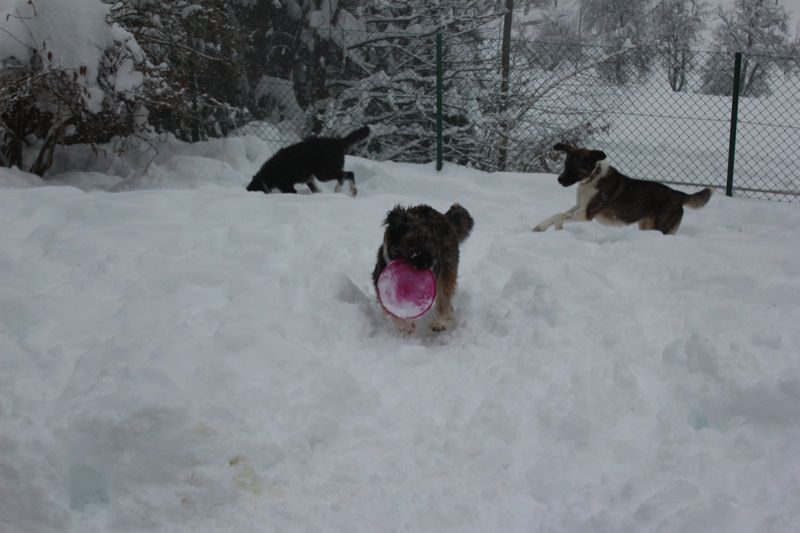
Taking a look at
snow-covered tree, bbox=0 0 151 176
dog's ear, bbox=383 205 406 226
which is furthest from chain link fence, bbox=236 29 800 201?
dog's ear, bbox=383 205 406 226

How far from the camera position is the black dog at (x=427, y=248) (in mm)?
4102

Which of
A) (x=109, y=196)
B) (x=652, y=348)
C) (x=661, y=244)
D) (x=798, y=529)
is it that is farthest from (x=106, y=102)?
(x=798, y=529)

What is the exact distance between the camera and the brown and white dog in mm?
7086

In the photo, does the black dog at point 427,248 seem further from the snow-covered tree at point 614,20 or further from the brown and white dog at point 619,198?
the snow-covered tree at point 614,20

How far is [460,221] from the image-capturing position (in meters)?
5.05

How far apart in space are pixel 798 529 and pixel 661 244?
346cm

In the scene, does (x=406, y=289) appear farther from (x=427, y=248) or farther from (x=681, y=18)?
(x=681, y=18)

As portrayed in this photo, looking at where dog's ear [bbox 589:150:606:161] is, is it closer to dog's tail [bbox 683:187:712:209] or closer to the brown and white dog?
the brown and white dog

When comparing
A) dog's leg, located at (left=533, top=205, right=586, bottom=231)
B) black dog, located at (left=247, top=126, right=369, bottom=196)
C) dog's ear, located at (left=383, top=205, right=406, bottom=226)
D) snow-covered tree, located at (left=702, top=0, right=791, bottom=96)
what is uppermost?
snow-covered tree, located at (left=702, top=0, right=791, bottom=96)

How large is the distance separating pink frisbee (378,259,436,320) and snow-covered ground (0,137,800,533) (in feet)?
0.82

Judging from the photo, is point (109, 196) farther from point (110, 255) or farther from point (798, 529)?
point (798, 529)

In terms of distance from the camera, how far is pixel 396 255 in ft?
13.6

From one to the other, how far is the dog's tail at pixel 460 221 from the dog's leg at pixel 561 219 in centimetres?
193

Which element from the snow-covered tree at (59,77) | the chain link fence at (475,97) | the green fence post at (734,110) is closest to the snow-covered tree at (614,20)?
the chain link fence at (475,97)
